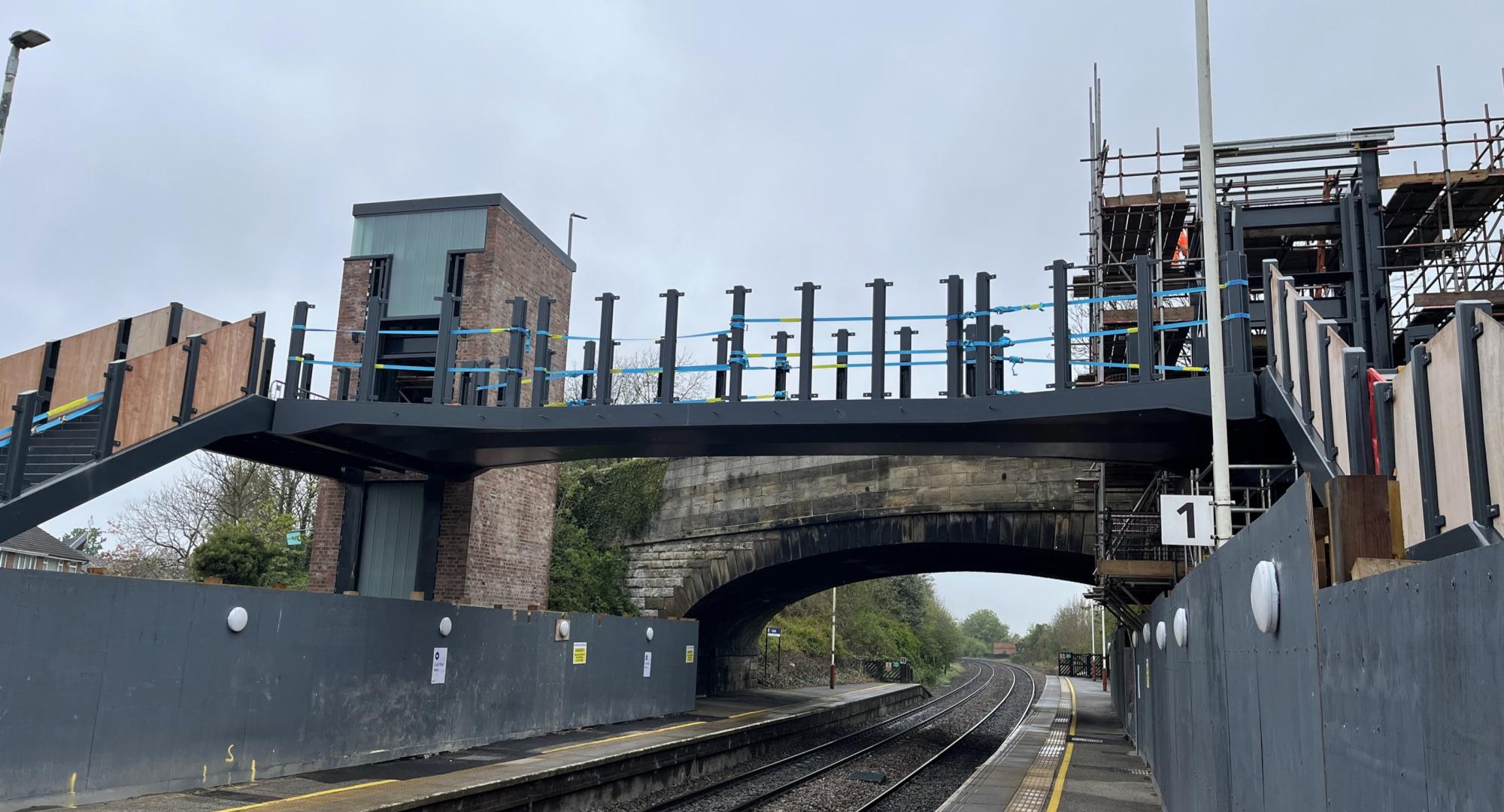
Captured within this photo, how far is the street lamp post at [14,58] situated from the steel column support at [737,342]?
27.9 ft

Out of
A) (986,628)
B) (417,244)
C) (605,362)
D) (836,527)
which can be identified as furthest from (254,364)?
(986,628)

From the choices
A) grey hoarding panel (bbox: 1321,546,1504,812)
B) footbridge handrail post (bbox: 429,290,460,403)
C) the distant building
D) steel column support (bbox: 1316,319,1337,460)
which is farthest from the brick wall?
the distant building

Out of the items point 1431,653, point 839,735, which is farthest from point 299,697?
point 839,735

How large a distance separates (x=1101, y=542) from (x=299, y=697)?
469 inches

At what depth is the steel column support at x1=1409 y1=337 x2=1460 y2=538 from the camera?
475 centimetres

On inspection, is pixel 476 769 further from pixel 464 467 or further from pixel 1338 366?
pixel 1338 366

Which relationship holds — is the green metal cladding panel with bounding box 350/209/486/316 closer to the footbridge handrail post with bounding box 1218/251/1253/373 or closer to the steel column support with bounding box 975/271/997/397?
the steel column support with bounding box 975/271/997/397

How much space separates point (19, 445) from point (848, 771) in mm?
13626

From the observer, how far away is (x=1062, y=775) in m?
13.9

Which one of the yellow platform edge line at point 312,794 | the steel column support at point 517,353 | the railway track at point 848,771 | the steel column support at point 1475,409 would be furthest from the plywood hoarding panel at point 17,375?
the steel column support at point 1475,409

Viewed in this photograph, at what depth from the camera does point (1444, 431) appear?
4.63 m

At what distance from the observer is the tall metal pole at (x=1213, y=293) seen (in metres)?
9.52

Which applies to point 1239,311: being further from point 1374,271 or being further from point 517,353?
point 517,353

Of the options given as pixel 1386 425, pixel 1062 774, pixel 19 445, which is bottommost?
pixel 1062 774
